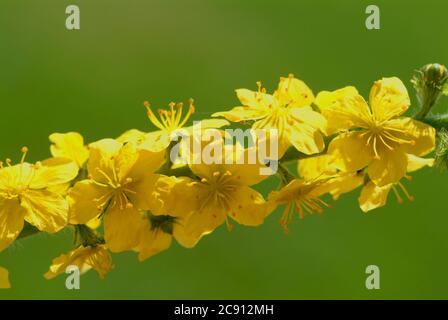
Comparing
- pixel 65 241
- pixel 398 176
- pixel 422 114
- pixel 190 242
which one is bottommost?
pixel 190 242

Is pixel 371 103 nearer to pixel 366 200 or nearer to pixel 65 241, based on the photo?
pixel 366 200

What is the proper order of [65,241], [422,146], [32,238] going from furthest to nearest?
1. [65,241]
2. [32,238]
3. [422,146]

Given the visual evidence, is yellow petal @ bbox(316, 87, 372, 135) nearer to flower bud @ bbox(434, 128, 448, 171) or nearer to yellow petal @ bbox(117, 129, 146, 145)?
flower bud @ bbox(434, 128, 448, 171)

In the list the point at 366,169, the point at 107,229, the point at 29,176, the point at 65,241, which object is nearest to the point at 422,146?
the point at 366,169

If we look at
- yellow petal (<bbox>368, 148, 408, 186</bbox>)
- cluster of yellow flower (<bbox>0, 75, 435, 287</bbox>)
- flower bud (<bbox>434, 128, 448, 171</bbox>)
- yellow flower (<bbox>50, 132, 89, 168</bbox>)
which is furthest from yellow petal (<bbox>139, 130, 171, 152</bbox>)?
flower bud (<bbox>434, 128, 448, 171</bbox>)

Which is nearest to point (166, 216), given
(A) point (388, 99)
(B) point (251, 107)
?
(B) point (251, 107)

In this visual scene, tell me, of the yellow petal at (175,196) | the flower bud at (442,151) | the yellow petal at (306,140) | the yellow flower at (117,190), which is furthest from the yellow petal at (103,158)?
the flower bud at (442,151)

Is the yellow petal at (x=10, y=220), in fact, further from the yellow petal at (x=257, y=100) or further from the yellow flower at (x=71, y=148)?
the yellow petal at (x=257, y=100)
